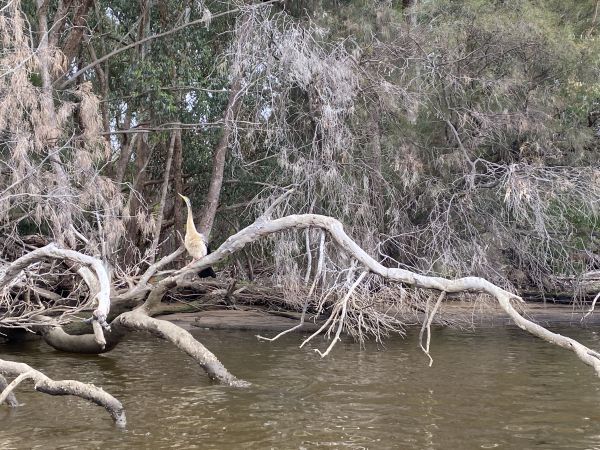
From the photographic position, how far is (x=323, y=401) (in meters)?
7.92

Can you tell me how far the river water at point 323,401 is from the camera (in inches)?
256

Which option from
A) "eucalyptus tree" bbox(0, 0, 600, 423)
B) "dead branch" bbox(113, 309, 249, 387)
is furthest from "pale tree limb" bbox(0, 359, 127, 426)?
"eucalyptus tree" bbox(0, 0, 600, 423)

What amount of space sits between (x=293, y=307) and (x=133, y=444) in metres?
6.68

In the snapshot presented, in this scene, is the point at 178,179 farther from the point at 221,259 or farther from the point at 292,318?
the point at 221,259

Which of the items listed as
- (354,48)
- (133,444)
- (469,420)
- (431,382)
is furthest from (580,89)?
(133,444)

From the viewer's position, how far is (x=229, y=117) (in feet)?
41.4

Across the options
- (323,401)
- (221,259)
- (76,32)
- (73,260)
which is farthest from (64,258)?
(76,32)

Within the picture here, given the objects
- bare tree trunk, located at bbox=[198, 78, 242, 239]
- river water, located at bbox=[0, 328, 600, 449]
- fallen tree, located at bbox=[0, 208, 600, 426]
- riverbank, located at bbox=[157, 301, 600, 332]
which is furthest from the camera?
bare tree trunk, located at bbox=[198, 78, 242, 239]

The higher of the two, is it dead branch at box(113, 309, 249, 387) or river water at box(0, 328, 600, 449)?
dead branch at box(113, 309, 249, 387)

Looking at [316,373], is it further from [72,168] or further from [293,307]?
[72,168]

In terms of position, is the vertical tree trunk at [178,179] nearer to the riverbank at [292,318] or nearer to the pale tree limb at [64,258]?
the riverbank at [292,318]

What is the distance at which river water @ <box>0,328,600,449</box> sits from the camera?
649 cm

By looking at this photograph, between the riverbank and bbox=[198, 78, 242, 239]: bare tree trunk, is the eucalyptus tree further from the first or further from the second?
the riverbank

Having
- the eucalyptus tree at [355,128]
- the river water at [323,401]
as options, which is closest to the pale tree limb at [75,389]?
the river water at [323,401]
